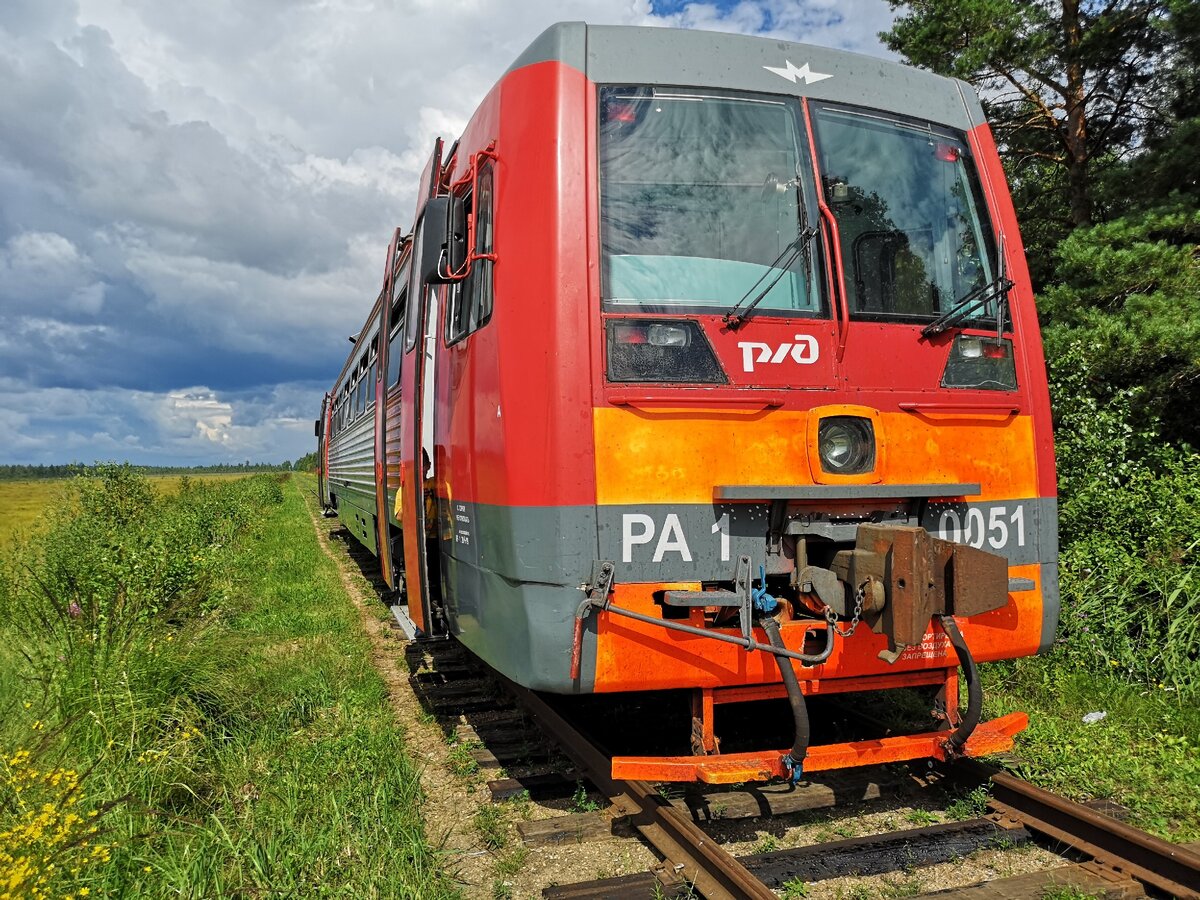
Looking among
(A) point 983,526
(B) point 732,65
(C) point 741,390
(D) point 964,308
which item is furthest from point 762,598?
(B) point 732,65

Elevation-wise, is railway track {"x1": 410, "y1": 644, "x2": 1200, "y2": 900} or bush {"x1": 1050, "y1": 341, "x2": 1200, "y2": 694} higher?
bush {"x1": 1050, "y1": 341, "x2": 1200, "y2": 694}

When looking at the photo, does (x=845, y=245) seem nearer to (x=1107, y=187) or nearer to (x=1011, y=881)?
(x=1011, y=881)

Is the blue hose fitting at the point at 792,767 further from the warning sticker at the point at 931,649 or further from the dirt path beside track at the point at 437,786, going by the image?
the dirt path beside track at the point at 437,786

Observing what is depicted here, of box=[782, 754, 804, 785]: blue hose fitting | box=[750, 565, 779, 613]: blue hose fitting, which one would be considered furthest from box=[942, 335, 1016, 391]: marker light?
box=[782, 754, 804, 785]: blue hose fitting

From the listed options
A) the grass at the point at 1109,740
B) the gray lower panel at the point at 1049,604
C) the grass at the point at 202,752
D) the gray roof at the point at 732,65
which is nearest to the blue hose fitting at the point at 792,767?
the grass at the point at 202,752

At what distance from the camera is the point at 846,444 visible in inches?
135

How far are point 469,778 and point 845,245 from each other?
312cm

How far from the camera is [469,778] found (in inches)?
166

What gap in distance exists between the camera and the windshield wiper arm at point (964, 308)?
3585 mm

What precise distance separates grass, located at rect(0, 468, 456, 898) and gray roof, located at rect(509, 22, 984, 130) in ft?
10.8

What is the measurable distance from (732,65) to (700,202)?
67cm

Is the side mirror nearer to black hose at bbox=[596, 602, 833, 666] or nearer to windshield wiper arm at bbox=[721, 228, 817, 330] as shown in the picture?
windshield wiper arm at bbox=[721, 228, 817, 330]

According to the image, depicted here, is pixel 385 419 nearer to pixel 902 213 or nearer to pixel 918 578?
pixel 902 213

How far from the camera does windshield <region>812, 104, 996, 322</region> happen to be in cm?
368
